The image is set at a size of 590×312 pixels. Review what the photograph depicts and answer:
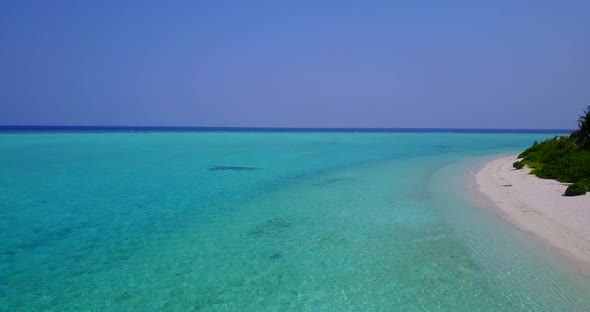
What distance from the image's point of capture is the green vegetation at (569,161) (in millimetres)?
15266

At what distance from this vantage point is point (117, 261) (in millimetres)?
8227

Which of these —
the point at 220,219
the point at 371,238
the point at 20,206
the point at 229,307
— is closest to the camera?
the point at 229,307

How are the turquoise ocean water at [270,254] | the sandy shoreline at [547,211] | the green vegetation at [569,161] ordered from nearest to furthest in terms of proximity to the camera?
the turquoise ocean water at [270,254] < the sandy shoreline at [547,211] < the green vegetation at [569,161]

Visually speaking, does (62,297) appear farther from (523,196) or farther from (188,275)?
(523,196)

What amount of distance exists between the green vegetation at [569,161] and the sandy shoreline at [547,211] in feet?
1.82

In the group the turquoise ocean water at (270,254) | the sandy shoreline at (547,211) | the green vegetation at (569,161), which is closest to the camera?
the turquoise ocean water at (270,254)

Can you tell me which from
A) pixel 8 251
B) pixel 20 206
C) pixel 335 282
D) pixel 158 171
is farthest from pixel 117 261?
pixel 158 171

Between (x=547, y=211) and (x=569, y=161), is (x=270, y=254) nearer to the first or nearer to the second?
(x=547, y=211)

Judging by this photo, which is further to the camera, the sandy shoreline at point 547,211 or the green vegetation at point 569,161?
the green vegetation at point 569,161

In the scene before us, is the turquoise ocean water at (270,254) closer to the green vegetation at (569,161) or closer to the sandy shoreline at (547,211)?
the sandy shoreline at (547,211)

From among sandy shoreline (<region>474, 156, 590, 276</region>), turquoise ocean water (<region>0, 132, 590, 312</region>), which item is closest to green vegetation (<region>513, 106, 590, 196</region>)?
sandy shoreline (<region>474, 156, 590, 276</region>)

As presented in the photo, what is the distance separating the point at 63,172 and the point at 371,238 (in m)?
22.6

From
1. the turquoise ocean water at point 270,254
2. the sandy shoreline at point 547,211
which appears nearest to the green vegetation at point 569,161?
the sandy shoreline at point 547,211

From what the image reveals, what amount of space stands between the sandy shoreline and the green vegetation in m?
0.55
